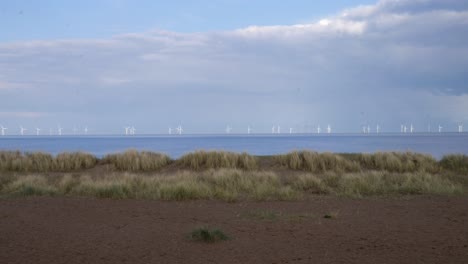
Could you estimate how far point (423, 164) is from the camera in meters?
22.7

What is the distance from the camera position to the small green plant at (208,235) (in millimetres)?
8679

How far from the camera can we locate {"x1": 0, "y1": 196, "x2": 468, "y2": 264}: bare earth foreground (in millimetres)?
7668

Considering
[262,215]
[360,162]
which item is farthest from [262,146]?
[262,215]

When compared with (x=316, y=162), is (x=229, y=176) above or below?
below

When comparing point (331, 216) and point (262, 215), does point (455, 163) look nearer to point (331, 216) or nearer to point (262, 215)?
point (331, 216)

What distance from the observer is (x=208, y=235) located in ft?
28.6

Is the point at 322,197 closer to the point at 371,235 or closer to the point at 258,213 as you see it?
the point at 258,213

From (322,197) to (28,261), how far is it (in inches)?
369

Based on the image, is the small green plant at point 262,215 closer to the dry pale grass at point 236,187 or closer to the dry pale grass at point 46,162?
the dry pale grass at point 236,187

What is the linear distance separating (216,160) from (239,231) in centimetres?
1390

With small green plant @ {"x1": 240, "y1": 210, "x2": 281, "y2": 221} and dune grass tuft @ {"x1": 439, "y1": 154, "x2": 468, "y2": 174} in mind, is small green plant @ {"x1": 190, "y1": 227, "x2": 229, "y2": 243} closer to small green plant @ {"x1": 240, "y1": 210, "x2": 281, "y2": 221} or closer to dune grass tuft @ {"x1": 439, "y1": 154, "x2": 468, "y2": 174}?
small green plant @ {"x1": 240, "y1": 210, "x2": 281, "y2": 221}

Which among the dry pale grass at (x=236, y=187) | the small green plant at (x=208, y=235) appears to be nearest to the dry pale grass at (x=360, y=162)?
the dry pale grass at (x=236, y=187)

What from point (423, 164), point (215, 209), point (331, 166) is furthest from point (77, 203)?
point (423, 164)

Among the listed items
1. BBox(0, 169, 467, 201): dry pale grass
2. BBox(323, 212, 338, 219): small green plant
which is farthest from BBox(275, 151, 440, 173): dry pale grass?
BBox(323, 212, 338, 219): small green plant
